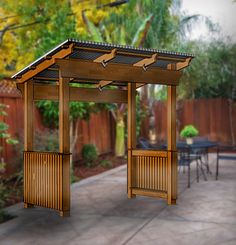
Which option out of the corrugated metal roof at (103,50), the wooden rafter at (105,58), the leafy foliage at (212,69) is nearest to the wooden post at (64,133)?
the corrugated metal roof at (103,50)

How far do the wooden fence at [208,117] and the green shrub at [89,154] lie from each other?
17.2 feet

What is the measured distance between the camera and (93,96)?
7293mm

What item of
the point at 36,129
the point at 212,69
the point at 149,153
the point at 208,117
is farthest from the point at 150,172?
the point at 212,69

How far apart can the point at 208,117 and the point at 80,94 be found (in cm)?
1055

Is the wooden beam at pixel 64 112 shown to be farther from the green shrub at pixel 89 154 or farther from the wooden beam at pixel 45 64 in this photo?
the green shrub at pixel 89 154

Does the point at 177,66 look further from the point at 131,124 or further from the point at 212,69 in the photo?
the point at 212,69

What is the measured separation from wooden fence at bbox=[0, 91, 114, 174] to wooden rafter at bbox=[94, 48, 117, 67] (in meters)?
3.26

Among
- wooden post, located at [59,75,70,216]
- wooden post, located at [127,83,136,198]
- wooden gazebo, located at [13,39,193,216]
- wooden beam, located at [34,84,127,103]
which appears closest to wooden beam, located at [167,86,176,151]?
wooden gazebo, located at [13,39,193,216]

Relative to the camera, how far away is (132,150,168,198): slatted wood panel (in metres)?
7.07

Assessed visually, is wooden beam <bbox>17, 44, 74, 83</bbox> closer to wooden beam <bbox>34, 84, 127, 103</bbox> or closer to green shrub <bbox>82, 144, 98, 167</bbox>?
wooden beam <bbox>34, 84, 127, 103</bbox>

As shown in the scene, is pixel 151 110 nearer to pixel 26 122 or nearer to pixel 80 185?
pixel 80 185

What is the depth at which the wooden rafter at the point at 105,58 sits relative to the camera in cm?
576

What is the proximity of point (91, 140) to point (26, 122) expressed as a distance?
6104 millimetres

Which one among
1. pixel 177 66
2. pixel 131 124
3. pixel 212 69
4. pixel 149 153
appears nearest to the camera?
pixel 177 66
